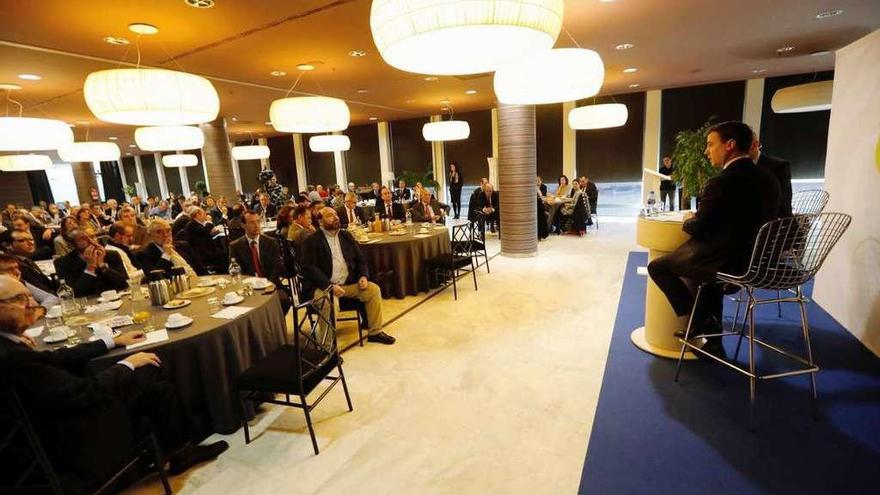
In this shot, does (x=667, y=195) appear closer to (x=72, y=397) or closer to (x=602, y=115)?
(x=602, y=115)

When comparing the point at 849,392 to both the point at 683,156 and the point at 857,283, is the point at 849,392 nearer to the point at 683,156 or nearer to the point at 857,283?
the point at 857,283

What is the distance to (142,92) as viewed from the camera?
8.19 feet

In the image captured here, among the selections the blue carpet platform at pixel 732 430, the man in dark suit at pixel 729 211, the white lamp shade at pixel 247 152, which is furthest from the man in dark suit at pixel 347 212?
the man in dark suit at pixel 729 211

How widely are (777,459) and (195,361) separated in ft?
10.8

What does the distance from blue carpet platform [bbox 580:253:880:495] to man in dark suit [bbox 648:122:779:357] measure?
842mm

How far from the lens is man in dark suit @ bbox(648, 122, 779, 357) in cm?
257

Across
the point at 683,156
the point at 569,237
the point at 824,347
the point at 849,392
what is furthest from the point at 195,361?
the point at 569,237

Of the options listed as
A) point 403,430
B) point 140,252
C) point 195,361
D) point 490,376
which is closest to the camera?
point 195,361

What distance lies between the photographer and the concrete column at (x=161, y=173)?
18.7m

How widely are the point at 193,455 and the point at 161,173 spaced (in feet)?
67.3

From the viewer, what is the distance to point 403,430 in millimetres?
2660

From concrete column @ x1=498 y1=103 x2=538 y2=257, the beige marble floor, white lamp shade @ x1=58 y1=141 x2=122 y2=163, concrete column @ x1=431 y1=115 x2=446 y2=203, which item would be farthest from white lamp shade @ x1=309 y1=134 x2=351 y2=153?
concrete column @ x1=431 y1=115 x2=446 y2=203

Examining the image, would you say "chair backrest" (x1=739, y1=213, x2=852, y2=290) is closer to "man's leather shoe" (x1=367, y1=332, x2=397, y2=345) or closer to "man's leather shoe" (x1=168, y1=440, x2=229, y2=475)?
"man's leather shoe" (x1=367, y1=332, x2=397, y2=345)

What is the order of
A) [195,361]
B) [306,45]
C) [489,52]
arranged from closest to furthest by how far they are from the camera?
[489,52]
[195,361]
[306,45]
